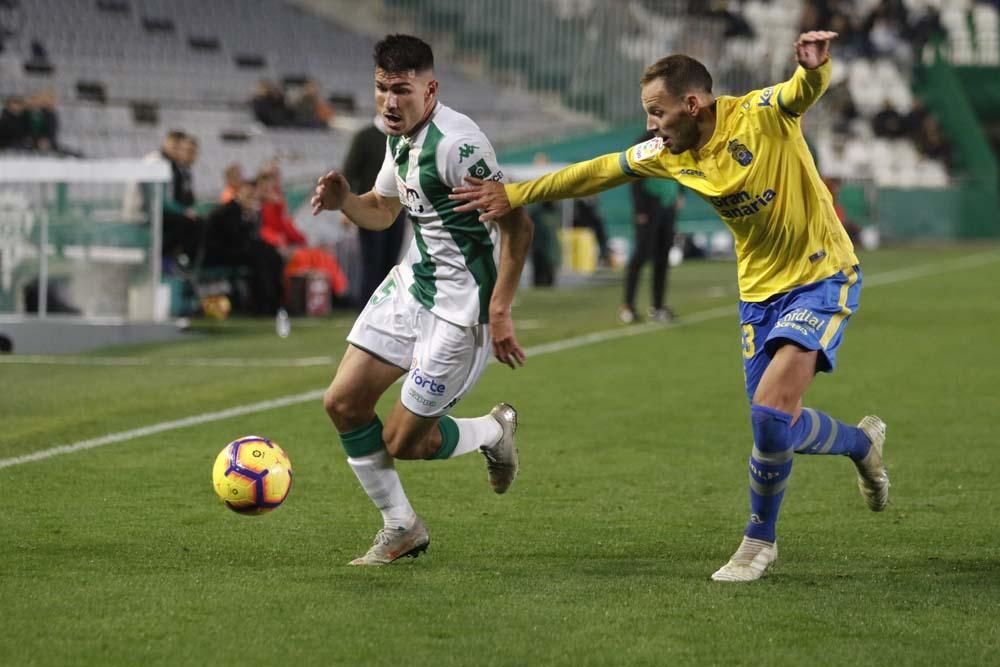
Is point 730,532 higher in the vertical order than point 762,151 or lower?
lower

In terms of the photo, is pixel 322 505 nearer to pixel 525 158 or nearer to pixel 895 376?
pixel 895 376

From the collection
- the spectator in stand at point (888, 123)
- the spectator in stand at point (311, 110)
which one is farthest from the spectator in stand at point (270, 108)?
the spectator in stand at point (888, 123)

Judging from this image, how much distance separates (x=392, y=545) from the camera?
5980 mm

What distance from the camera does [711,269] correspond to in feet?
86.5

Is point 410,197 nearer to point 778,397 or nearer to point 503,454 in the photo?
point 503,454

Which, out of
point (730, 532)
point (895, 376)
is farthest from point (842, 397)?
point (730, 532)

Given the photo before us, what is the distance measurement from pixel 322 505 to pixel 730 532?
67.9 inches

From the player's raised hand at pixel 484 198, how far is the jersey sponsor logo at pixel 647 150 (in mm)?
510

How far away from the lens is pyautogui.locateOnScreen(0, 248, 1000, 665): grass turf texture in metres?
4.84

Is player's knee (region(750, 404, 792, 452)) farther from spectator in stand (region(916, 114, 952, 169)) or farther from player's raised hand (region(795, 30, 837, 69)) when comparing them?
spectator in stand (region(916, 114, 952, 169))

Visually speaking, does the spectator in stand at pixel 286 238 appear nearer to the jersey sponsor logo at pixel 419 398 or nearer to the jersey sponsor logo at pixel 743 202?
the jersey sponsor logo at pixel 419 398

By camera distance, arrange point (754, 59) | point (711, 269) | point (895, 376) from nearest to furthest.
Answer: point (895, 376) → point (711, 269) → point (754, 59)

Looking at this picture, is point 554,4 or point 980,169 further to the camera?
point 980,169

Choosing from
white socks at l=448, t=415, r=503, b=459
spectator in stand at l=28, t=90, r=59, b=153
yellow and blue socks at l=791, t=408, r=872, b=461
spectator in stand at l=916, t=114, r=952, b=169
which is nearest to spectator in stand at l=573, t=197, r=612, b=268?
spectator in stand at l=28, t=90, r=59, b=153
